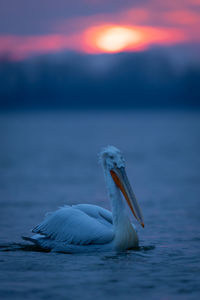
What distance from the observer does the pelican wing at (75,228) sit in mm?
6941

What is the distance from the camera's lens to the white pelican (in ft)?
23.0

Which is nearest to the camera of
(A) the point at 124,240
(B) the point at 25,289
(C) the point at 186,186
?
(B) the point at 25,289

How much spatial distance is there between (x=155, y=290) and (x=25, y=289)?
1211 mm

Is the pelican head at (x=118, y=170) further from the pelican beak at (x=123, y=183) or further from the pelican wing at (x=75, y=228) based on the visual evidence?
the pelican wing at (x=75, y=228)

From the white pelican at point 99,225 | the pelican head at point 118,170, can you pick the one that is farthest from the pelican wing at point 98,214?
the pelican head at point 118,170

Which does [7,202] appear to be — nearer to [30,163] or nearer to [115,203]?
[115,203]

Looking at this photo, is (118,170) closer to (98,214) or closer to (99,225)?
(98,214)

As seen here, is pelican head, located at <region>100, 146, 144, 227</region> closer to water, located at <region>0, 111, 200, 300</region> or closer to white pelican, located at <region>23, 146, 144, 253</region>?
white pelican, located at <region>23, 146, 144, 253</region>

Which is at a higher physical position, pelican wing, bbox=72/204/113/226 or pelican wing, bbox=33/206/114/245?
pelican wing, bbox=72/204/113/226

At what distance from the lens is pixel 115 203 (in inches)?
284

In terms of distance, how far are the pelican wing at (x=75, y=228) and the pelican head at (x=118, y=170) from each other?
0.41 m

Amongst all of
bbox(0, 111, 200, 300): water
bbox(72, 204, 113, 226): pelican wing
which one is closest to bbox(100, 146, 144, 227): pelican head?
bbox(72, 204, 113, 226): pelican wing

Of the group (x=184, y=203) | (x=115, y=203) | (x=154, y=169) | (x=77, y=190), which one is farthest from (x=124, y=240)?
(x=154, y=169)

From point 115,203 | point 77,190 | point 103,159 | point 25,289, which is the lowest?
point 25,289
